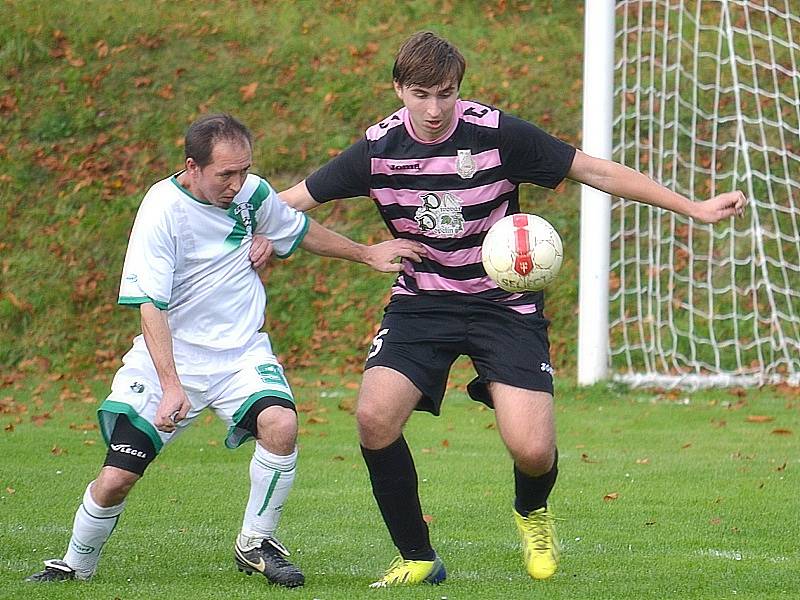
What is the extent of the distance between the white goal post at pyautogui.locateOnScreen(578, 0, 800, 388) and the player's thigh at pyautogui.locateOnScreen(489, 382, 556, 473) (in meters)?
5.32

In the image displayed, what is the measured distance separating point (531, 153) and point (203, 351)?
4.86 feet

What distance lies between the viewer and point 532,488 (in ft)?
16.5

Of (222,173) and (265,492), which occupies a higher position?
(222,173)

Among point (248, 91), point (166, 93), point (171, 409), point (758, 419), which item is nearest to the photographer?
point (171, 409)

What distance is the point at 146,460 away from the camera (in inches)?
190

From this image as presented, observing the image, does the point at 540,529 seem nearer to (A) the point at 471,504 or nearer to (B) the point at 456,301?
(B) the point at 456,301

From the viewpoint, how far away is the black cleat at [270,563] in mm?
Answer: 4718

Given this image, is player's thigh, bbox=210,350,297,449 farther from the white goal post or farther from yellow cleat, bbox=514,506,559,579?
the white goal post

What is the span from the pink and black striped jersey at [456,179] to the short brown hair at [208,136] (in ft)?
1.63

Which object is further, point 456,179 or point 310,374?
point 310,374

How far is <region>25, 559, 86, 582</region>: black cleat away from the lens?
15.8 ft

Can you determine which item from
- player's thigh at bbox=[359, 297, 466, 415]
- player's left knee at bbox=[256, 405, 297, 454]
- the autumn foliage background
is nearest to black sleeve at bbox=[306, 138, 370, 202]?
player's thigh at bbox=[359, 297, 466, 415]

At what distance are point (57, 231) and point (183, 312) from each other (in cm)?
822

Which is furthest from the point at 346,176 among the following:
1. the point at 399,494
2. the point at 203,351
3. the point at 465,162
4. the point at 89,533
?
the point at 89,533
